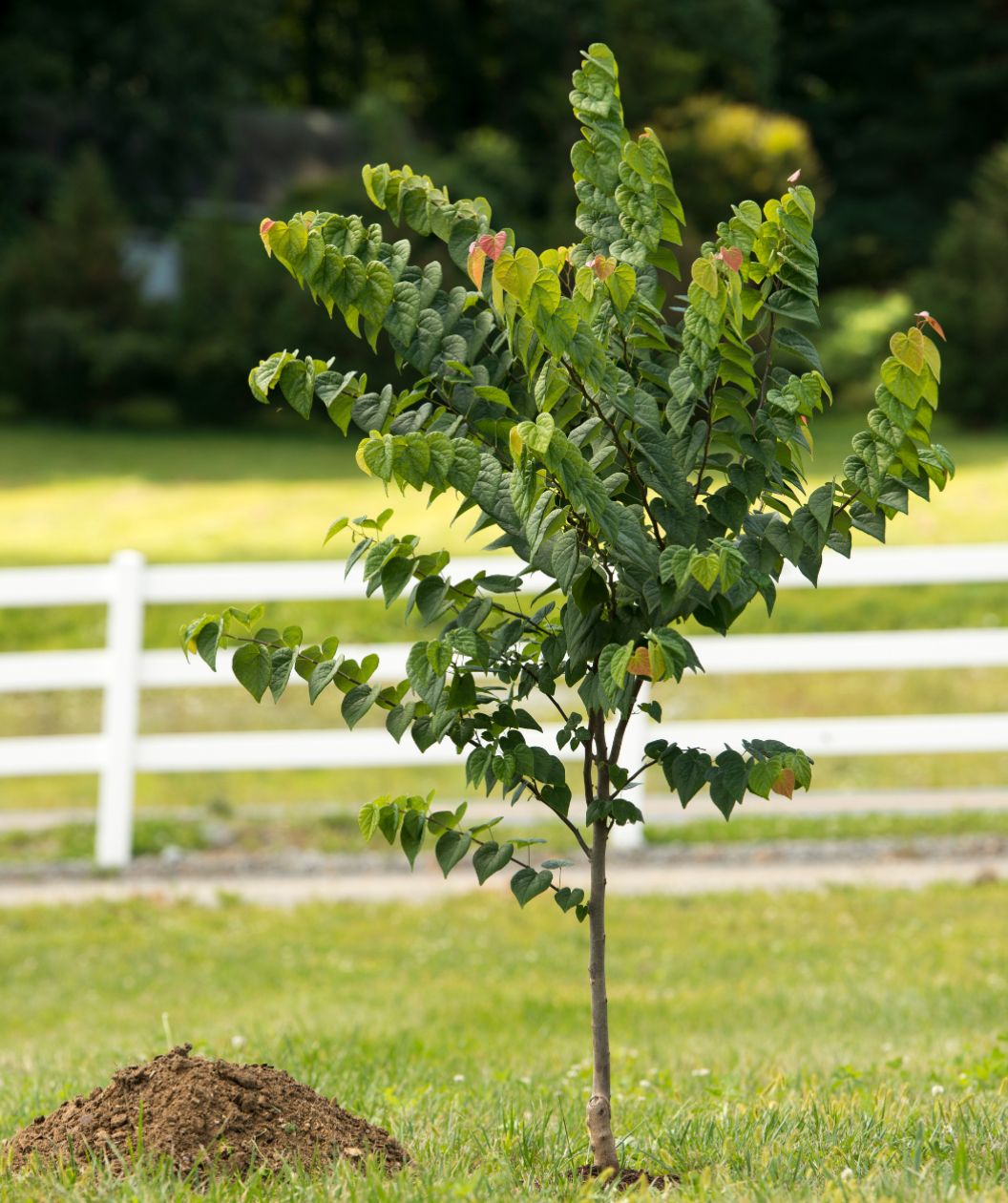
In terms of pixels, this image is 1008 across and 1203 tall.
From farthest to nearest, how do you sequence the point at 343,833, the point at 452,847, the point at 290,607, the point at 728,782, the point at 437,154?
1. the point at 437,154
2. the point at 290,607
3. the point at 343,833
4. the point at 452,847
5. the point at 728,782

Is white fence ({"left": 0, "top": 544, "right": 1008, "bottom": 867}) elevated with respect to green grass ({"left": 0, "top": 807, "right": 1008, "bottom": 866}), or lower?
elevated

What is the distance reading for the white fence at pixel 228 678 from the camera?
8.30 metres

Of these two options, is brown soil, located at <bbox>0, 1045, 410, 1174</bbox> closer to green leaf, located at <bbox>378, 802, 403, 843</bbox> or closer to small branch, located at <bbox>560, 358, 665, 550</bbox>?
green leaf, located at <bbox>378, 802, 403, 843</bbox>

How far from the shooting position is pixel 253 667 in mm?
2984

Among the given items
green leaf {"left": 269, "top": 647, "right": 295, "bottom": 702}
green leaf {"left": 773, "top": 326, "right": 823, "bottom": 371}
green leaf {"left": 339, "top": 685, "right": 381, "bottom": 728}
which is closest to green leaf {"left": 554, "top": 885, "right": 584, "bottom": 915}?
green leaf {"left": 339, "top": 685, "right": 381, "bottom": 728}

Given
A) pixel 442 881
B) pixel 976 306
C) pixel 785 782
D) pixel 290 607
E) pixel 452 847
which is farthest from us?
pixel 976 306

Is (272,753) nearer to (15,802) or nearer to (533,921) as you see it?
(533,921)

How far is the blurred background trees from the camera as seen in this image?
2562 cm

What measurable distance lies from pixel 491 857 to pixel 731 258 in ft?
3.96

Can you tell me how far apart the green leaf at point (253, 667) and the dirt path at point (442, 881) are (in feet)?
15.5

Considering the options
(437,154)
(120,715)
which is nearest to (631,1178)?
(120,715)

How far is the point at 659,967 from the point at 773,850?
2.30m

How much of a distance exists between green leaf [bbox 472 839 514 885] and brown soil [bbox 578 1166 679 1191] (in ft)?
2.05

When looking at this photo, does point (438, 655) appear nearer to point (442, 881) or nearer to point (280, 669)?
point (280, 669)
